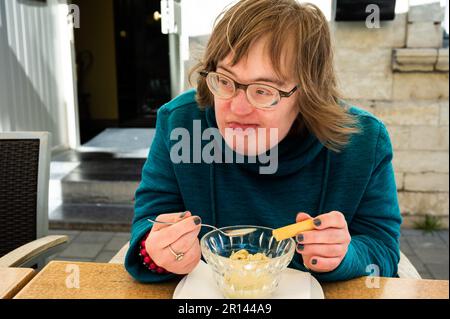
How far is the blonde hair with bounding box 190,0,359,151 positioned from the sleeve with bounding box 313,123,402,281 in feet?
0.37

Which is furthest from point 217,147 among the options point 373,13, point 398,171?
point 398,171

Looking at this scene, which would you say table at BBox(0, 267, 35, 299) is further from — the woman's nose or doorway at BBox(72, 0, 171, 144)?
doorway at BBox(72, 0, 171, 144)

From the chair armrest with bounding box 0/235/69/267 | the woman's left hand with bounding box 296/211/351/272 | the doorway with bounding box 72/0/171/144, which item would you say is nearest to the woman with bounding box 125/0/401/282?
the woman's left hand with bounding box 296/211/351/272

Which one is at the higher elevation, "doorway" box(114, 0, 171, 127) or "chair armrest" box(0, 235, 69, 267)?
"doorway" box(114, 0, 171, 127)

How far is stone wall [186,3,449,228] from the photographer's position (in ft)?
10.0

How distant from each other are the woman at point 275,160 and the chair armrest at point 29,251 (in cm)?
35

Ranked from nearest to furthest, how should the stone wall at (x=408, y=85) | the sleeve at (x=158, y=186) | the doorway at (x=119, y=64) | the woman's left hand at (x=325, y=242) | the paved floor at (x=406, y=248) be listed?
the woman's left hand at (x=325, y=242)
the sleeve at (x=158, y=186)
the paved floor at (x=406, y=248)
the stone wall at (x=408, y=85)
the doorway at (x=119, y=64)

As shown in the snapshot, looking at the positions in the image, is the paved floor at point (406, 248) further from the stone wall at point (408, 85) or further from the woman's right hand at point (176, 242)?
the woman's right hand at point (176, 242)

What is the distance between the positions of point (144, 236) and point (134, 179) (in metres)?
2.66

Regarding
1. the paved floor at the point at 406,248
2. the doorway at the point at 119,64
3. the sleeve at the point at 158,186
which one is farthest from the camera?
the doorway at the point at 119,64

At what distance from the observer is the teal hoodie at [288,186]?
114cm

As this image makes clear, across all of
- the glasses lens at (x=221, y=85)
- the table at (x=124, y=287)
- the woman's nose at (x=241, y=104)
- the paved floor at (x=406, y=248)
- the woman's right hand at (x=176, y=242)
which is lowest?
the paved floor at (x=406, y=248)

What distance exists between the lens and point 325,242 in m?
0.85

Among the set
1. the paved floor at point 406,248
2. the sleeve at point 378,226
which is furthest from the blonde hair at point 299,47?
the paved floor at point 406,248
